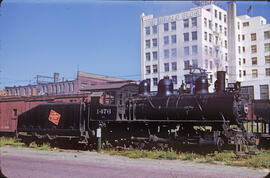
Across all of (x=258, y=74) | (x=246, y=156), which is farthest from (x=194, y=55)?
(x=258, y=74)

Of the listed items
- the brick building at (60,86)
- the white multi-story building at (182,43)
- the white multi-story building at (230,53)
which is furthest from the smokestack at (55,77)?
the white multi-story building at (230,53)

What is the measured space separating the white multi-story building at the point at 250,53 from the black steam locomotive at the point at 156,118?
3486 cm

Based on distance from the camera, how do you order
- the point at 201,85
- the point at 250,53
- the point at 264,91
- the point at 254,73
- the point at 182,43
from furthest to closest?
1. the point at 250,53
2. the point at 254,73
3. the point at 264,91
4. the point at 182,43
5. the point at 201,85

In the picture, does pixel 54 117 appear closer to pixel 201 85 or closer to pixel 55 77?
pixel 201 85

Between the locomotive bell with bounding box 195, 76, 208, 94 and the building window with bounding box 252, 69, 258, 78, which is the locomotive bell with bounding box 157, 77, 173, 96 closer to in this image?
the locomotive bell with bounding box 195, 76, 208, 94

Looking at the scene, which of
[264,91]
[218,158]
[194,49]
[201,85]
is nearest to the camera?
[218,158]

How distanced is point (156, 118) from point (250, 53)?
46.1 meters

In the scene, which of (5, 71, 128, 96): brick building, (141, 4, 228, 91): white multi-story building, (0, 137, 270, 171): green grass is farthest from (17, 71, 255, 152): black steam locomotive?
(5, 71, 128, 96): brick building

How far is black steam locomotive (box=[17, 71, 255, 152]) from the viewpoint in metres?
14.6

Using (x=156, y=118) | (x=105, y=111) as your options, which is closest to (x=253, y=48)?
(x=156, y=118)

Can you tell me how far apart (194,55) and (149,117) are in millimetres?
14028

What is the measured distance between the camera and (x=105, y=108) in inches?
672

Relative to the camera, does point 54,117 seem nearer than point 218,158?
No

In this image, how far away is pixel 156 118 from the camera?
1595 centimetres
